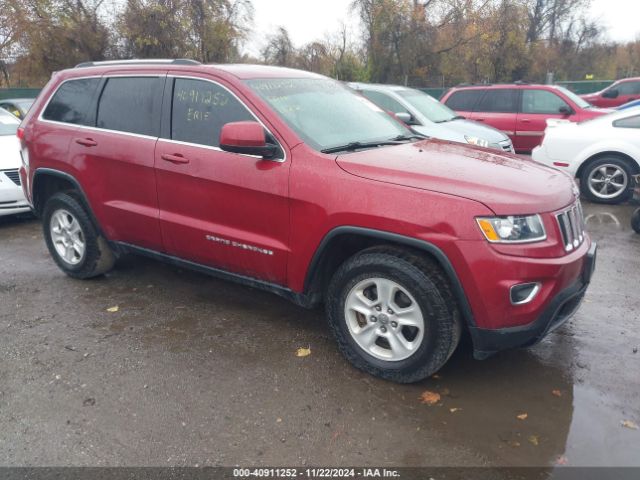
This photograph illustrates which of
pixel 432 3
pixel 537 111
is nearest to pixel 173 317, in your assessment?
pixel 537 111

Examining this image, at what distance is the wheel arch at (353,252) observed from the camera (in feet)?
9.81

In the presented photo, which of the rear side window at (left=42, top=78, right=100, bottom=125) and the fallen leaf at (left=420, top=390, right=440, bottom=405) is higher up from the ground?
the rear side window at (left=42, top=78, right=100, bottom=125)

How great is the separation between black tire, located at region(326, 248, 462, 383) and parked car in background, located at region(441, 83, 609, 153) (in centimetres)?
913

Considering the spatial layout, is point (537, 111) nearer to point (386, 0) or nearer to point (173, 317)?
point (173, 317)

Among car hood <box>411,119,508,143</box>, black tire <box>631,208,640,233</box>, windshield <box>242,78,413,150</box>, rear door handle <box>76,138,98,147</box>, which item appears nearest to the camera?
windshield <box>242,78,413,150</box>

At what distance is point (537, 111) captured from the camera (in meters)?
11.3

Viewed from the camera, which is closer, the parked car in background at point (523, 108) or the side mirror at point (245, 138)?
the side mirror at point (245, 138)

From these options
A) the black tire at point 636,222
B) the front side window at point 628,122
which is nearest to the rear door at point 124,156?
the black tire at point 636,222

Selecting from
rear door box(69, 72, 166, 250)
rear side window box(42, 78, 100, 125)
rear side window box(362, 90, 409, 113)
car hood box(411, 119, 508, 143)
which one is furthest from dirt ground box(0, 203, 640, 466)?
rear side window box(362, 90, 409, 113)

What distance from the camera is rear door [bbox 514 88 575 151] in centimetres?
1114

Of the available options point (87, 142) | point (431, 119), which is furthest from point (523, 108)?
point (87, 142)

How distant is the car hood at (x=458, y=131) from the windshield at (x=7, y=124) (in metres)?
5.84

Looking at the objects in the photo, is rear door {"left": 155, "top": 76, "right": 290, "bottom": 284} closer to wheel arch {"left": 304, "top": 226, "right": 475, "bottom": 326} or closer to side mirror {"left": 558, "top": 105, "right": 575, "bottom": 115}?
wheel arch {"left": 304, "top": 226, "right": 475, "bottom": 326}

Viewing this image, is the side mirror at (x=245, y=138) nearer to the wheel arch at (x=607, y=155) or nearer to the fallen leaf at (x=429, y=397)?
the fallen leaf at (x=429, y=397)
